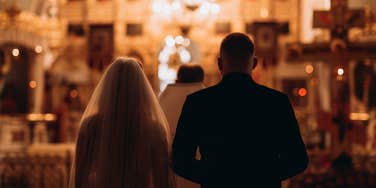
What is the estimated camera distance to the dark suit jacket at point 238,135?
2.89 meters

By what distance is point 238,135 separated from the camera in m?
2.91

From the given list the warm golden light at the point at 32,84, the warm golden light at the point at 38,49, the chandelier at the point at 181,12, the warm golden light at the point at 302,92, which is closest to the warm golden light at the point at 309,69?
the warm golden light at the point at 302,92

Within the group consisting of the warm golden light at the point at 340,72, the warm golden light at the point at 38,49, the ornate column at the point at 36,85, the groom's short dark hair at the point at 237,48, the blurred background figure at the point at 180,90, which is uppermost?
the groom's short dark hair at the point at 237,48

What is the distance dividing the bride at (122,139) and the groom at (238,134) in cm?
80

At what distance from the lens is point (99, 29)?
56.1 feet

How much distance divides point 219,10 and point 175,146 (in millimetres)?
18209

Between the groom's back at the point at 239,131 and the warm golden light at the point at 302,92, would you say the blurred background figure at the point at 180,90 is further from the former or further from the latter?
the warm golden light at the point at 302,92

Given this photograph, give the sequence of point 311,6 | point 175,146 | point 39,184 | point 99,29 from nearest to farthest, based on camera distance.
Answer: point 175,146
point 39,184
point 99,29
point 311,6

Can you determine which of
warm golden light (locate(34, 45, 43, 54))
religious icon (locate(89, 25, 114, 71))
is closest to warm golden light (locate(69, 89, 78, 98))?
warm golden light (locate(34, 45, 43, 54))

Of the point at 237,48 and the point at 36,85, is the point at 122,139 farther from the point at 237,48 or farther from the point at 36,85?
the point at 36,85

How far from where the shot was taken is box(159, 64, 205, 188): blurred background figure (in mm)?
5148

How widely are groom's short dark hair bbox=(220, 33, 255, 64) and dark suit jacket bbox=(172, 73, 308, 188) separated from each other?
0.07m

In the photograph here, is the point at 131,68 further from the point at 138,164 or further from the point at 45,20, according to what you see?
the point at 45,20

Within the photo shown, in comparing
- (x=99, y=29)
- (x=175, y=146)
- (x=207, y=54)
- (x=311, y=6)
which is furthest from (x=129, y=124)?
(x=207, y=54)
